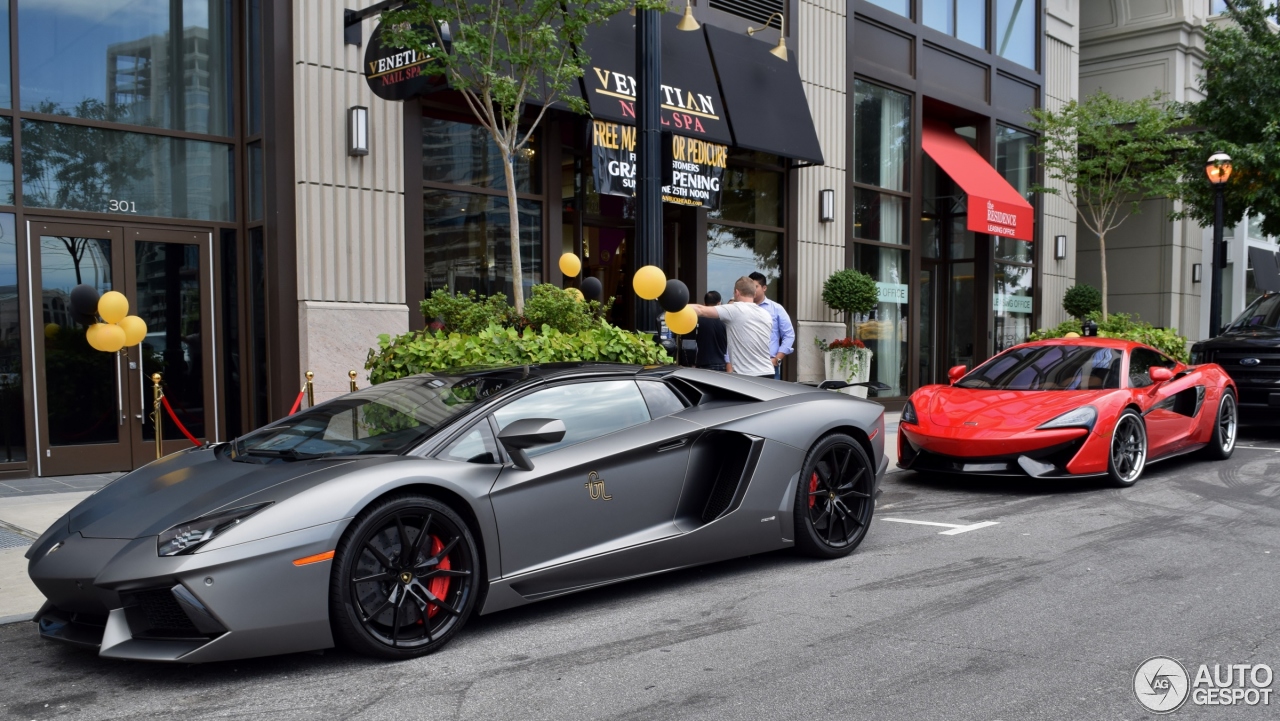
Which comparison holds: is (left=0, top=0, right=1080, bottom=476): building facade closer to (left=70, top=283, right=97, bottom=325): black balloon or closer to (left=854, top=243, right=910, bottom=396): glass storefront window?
(left=70, top=283, right=97, bottom=325): black balloon

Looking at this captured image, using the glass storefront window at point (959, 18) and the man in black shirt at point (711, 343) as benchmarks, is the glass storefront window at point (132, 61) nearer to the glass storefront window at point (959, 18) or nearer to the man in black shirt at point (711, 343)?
the man in black shirt at point (711, 343)

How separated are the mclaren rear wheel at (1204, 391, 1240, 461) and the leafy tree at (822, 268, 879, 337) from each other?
5.76 meters

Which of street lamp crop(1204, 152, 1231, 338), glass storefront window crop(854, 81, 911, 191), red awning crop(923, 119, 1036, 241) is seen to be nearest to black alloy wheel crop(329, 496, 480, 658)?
glass storefront window crop(854, 81, 911, 191)

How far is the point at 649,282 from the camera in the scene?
715cm

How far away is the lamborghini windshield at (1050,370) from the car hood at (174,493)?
6.70 m

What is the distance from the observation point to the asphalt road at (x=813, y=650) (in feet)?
11.8

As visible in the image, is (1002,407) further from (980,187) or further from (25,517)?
(980,187)

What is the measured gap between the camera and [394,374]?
7539 millimetres

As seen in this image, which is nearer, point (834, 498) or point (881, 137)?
point (834, 498)

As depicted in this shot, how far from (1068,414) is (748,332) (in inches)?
111

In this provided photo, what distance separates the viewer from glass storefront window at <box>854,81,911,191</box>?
16766 millimetres

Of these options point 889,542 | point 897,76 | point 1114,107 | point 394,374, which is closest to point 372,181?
point 394,374

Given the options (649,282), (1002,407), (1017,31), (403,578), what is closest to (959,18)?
(1017,31)

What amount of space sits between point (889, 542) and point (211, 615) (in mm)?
4174
